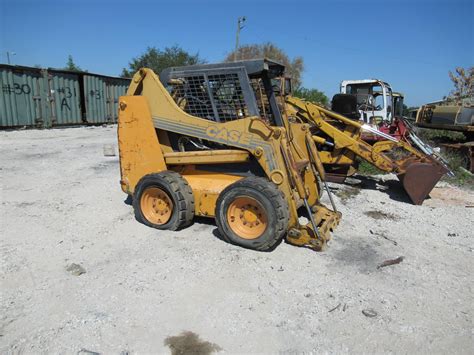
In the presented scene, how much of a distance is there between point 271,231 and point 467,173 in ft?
21.6

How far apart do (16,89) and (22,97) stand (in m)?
0.32

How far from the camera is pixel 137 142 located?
499 cm

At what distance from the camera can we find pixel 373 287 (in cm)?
351

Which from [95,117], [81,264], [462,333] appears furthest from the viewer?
[95,117]

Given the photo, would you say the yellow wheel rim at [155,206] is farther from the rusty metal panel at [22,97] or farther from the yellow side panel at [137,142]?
the rusty metal panel at [22,97]

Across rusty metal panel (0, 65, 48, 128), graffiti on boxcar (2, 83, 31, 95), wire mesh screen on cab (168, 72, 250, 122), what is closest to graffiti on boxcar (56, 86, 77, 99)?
rusty metal panel (0, 65, 48, 128)

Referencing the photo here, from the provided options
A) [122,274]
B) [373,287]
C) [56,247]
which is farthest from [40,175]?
[373,287]

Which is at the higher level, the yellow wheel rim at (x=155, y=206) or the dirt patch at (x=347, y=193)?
the yellow wheel rim at (x=155, y=206)

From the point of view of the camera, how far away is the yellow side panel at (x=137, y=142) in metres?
4.88

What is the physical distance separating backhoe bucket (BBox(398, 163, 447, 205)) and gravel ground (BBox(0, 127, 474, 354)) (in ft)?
1.58

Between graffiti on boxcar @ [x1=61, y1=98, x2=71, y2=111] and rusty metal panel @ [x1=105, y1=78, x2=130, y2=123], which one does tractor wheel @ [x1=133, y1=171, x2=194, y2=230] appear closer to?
graffiti on boxcar @ [x1=61, y1=98, x2=71, y2=111]

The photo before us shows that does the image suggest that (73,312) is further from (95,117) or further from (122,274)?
(95,117)

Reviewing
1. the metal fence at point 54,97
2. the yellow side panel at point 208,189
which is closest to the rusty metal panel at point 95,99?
the metal fence at point 54,97

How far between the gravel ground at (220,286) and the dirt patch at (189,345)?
0.01 m
